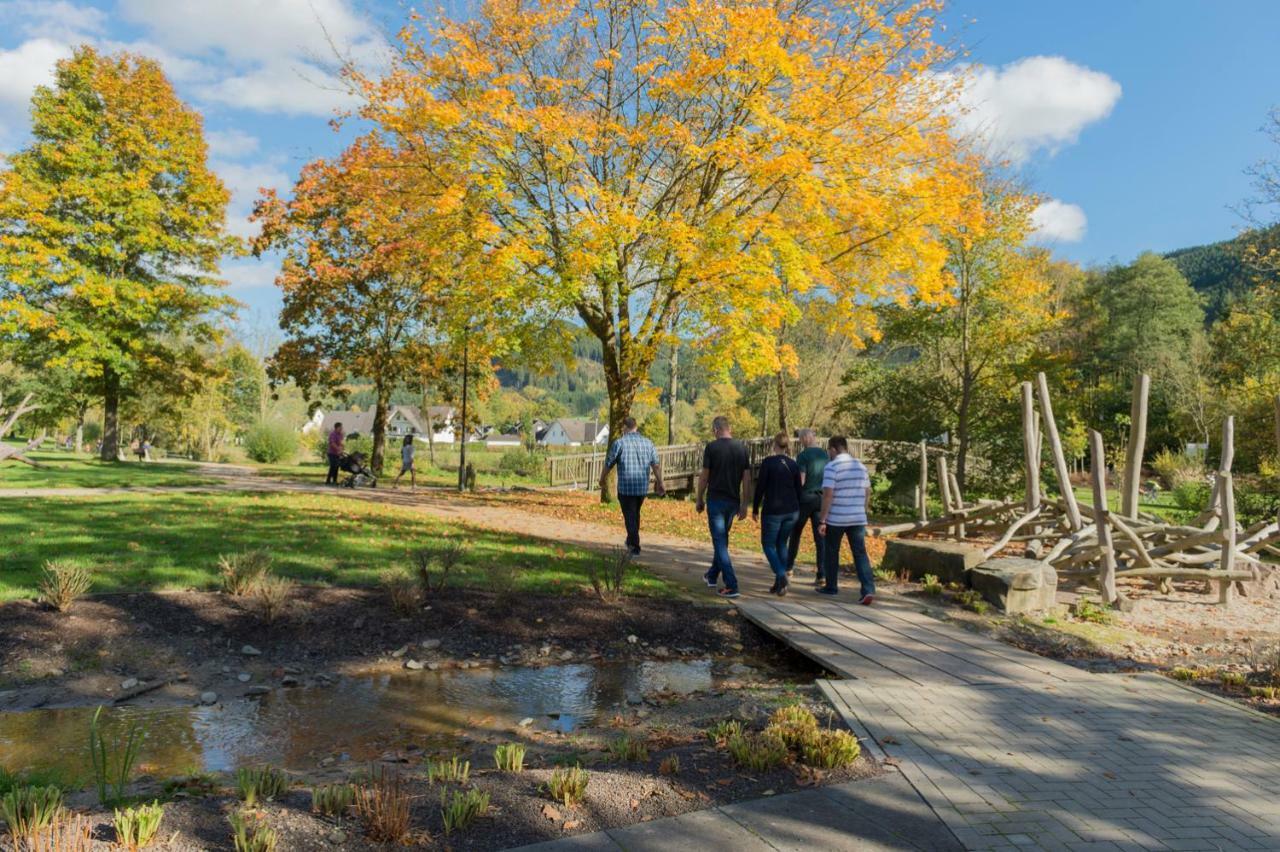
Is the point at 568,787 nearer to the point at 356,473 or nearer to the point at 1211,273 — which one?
the point at 356,473

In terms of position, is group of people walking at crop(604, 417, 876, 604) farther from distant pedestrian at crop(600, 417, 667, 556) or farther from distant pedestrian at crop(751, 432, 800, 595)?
distant pedestrian at crop(600, 417, 667, 556)

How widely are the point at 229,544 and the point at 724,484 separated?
626 cm

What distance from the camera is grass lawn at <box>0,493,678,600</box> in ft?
26.0

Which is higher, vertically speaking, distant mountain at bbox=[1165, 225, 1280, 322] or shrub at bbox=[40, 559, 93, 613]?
distant mountain at bbox=[1165, 225, 1280, 322]

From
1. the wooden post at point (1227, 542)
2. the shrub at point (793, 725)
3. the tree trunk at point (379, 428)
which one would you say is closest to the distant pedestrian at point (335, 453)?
the tree trunk at point (379, 428)

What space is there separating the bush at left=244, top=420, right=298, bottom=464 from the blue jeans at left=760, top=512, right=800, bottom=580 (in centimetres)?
3340

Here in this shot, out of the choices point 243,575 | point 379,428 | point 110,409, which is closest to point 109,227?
point 110,409

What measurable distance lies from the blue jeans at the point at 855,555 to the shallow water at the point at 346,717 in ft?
9.11

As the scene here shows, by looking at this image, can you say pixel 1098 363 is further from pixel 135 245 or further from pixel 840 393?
pixel 135 245

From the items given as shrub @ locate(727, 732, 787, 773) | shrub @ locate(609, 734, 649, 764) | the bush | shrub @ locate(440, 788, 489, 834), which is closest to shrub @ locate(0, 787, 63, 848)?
shrub @ locate(440, 788, 489, 834)

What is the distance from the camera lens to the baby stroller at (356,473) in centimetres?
2162

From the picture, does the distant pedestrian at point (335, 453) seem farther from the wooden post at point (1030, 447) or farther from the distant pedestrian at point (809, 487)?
the wooden post at point (1030, 447)

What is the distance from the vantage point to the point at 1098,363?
5334 cm

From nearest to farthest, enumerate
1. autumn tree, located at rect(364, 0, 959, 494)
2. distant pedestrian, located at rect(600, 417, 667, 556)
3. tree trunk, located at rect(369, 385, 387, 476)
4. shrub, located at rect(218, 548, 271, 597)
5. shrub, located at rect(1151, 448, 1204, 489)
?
shrub, located at rect(218, 548, 271, 597) → distant pedestrian, located at rect(600, 417, 667, 556) → autumn tree, located at rect(364, 0, 959, 494) → tree trunk, located at rect(369, 385, 387, 476) → shrub, located at rect(1151, 448, 1204, 489)
